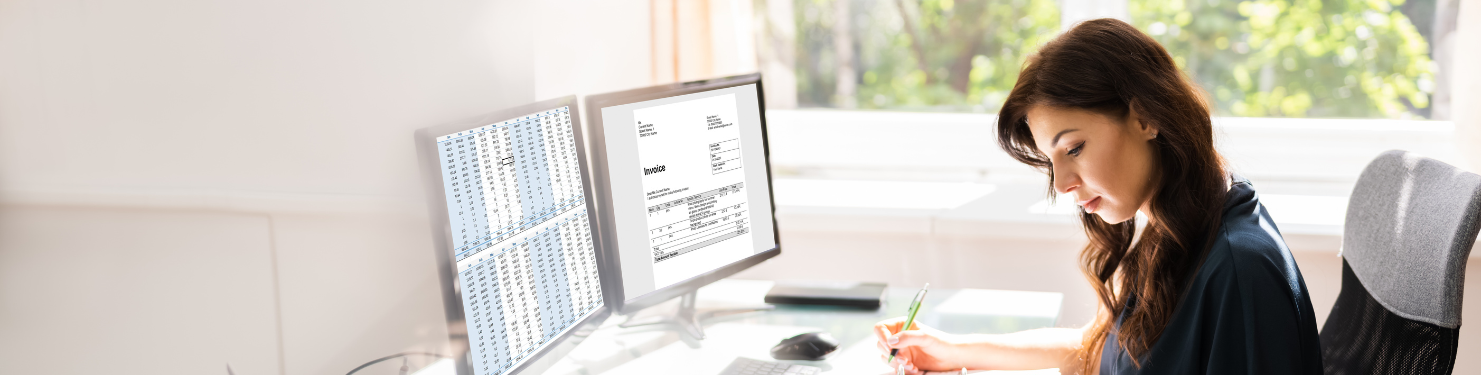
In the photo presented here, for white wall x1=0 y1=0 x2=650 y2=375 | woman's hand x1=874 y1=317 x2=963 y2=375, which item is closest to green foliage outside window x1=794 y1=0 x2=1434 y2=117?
woman's hand x1=874 y1=317 x2=963 y2=375

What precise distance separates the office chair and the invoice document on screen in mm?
852

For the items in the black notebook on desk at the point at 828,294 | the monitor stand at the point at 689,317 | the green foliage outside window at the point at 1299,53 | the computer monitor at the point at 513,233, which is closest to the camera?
the computer monitor at the point at 513,233

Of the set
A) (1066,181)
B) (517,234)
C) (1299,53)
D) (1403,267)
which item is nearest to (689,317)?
(517,234)

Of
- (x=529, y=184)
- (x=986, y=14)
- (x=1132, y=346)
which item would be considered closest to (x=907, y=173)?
(x=986, y=14)

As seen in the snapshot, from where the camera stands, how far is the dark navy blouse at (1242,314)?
0.96 m

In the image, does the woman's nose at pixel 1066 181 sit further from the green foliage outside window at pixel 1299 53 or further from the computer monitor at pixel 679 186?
the green foliage outside window at pixel 1299 53

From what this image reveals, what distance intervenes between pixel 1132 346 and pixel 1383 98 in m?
1.51

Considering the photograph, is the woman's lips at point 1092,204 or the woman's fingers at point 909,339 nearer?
the woman's lips at point 1092,204

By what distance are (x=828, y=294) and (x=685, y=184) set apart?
1.31 feet

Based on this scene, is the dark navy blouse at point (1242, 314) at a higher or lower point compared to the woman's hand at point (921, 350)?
higher

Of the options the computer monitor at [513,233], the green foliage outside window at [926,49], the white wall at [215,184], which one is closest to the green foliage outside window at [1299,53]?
the green foliage outside window at [926,49]

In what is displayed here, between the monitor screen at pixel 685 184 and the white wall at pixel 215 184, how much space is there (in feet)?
0.86

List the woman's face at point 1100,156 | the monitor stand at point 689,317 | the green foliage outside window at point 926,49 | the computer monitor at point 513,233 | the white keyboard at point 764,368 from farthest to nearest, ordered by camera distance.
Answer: the green foliage outside window at point 926,49 < the monitor stand at point 689,317 < the white keyboard at point 764,368 < the woman's face at point 1100,156 < the computer monitor at point 513,233

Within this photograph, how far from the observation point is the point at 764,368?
126 centimetres
